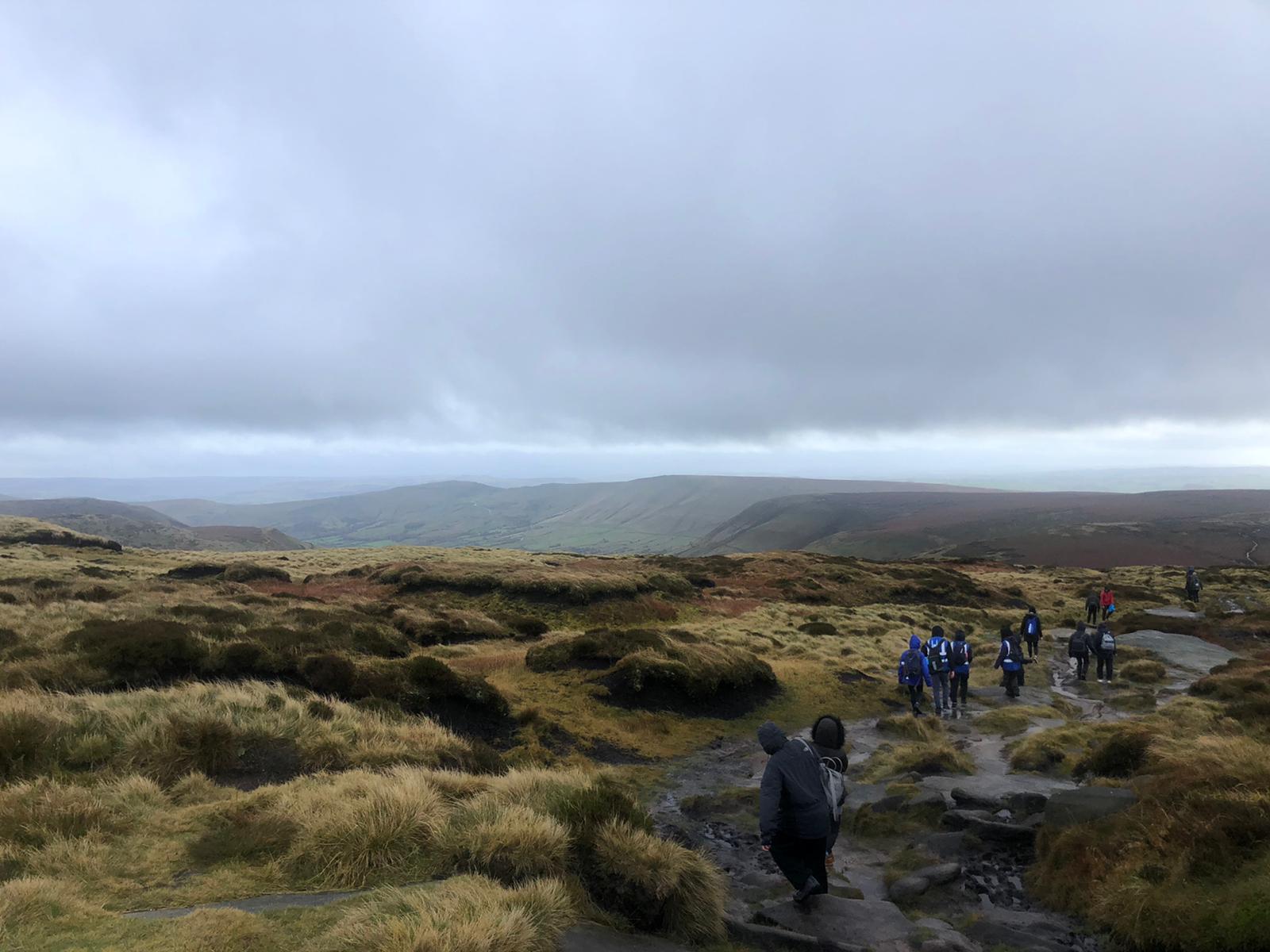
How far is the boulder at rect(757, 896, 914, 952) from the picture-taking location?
701 centimetres

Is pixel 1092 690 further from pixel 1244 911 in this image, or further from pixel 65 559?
pixel 65 559

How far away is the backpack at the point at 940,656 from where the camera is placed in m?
17.5

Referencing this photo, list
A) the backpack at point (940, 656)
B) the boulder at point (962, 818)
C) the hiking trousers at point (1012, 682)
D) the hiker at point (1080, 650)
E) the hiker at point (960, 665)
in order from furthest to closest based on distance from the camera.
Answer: the hiker at point (1080, 650) → the hiking trousers at point (1012, 682) → the hiker at point (960, 665) → the backpack at point (940, 656) → the boulder at point (962, 818)

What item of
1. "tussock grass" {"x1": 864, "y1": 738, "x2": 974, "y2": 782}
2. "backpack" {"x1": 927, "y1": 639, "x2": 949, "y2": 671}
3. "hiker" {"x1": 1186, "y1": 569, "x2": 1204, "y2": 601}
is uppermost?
"backpack" {"x1": 927, "y1": 639, "x2": 949, "y2": 671}

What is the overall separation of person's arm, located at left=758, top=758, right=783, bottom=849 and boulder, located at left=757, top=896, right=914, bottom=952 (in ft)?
2.55

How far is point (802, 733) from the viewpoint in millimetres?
16484

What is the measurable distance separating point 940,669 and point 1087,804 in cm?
880

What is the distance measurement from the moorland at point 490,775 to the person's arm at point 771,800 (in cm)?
81

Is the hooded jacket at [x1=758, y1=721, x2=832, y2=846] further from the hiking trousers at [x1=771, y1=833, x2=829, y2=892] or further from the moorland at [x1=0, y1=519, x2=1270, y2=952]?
the moorland at [x1=0, y1=519, x2=1270, y2=952]

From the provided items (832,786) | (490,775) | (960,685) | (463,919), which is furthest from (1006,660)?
(463,919)

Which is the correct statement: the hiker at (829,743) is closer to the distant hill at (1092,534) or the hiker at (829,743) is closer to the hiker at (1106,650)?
the hiker at (1106,650)

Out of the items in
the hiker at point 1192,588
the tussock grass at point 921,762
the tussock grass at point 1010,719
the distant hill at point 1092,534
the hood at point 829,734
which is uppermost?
the hood at point 829,734

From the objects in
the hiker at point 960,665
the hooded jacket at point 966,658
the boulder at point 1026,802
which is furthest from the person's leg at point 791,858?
the hooded jacket at point 966,658

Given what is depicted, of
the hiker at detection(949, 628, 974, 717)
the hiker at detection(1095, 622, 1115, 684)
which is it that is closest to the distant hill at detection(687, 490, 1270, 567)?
the hiker at detection(1095, 622, 1115, 684)
